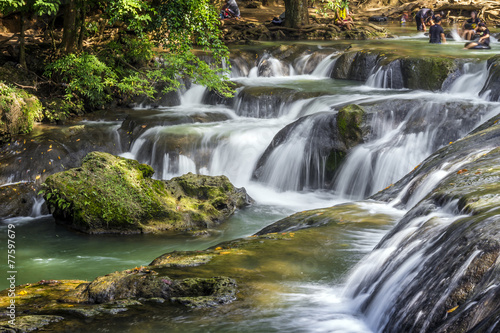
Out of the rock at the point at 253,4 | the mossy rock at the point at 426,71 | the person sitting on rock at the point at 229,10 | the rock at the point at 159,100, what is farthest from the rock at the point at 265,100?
the rock at the point at 253,4

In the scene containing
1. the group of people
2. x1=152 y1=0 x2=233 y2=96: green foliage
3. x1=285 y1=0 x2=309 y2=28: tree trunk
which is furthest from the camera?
x1=285 y1=0 x2=309 y2=28: tree trunk

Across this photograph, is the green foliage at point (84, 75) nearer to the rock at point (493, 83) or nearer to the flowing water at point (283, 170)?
the flowing water at point (283, 170)

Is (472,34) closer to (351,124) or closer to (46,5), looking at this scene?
(351,124)

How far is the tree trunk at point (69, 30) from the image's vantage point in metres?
13.6

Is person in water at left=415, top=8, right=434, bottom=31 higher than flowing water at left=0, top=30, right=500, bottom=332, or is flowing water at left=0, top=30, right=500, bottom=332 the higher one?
person in water at left=415, top=8, right=434, bottom=31

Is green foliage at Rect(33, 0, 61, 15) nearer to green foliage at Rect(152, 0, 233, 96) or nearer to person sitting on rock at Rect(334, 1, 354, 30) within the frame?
green foliage at Rect(152, 0, 233, 96)

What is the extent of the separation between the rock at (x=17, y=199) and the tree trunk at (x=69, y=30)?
4.59 meters

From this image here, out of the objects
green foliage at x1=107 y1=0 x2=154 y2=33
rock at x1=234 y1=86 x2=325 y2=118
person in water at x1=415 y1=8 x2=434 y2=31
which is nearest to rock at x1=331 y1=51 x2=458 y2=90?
rock at x1=234 y1=86 x2=325 y2=118

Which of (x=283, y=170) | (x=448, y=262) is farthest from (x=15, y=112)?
(x=448, y=262)

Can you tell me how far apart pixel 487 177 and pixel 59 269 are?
5526mm

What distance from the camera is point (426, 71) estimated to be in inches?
508

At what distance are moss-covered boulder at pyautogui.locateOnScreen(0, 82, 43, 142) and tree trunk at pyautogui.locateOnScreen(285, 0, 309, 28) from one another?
11.7m

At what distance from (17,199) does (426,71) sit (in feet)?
30.3

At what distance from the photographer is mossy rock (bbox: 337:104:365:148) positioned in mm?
10570
